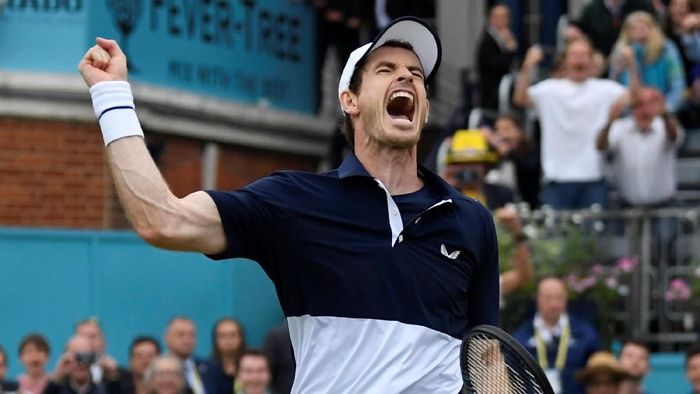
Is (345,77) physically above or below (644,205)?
above

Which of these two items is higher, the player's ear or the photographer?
the player's ear

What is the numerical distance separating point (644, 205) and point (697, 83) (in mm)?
1487

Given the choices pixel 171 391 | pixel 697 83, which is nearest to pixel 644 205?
pixel 697 83

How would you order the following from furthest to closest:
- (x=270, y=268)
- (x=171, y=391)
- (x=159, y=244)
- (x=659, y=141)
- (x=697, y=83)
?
1. (x=697, y=83)
2. (x=659, y=141)
3. (x=171, y=391)
4. (x=270, y=268)
5. (x=159, y=244)

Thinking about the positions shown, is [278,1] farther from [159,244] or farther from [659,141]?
[159,244]

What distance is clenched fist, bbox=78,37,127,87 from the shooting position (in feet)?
17.1

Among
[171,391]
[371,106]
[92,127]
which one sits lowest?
[171,391]

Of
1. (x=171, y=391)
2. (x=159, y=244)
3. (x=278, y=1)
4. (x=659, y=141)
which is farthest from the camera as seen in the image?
(x=278, y=1)

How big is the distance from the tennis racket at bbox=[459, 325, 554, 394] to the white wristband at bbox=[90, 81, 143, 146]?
1066mm

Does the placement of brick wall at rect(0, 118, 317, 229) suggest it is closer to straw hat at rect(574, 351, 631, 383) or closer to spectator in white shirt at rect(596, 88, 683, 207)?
spectator in white shirt at rect(596, 88, 683, 207)

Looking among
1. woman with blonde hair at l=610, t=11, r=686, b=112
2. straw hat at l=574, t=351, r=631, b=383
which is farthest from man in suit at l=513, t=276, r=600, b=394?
woman with blonde hair at l=610, t=11, r=686, b=112

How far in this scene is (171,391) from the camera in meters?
11.7

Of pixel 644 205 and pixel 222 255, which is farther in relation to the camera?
pixel 644 205

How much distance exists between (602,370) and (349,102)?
6.01 metres
